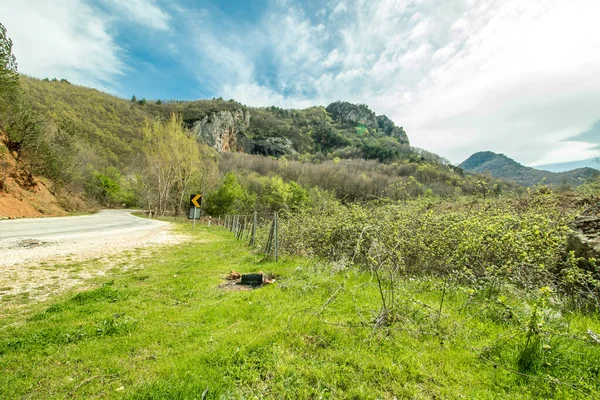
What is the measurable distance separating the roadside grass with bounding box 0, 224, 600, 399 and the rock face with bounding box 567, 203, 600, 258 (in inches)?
39.1

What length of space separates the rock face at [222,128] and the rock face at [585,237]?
91.5 metres

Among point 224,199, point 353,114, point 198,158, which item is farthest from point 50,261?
point 353,114

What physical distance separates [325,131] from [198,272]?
13178 cm

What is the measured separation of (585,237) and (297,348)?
491cm

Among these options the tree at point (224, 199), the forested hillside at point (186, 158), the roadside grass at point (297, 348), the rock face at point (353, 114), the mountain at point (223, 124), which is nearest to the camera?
the roadside grass at point (297, 348)

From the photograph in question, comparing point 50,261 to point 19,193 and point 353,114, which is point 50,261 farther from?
point 353,114

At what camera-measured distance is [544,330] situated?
2.54 metres

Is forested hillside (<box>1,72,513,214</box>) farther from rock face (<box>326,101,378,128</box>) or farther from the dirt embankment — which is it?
rock face (<box>326,101,378,128</box>)

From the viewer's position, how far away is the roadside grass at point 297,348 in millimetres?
2434

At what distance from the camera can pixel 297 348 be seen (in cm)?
313

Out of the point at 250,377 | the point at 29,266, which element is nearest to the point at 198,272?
the point at 29,266

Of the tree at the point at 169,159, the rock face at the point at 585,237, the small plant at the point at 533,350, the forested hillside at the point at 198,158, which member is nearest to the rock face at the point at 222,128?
the forested hillside at the point at 198,158

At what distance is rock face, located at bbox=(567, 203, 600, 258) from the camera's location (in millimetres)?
3834

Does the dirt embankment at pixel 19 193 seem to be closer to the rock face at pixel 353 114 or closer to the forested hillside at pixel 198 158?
the forested hillside at pixel 198 158
